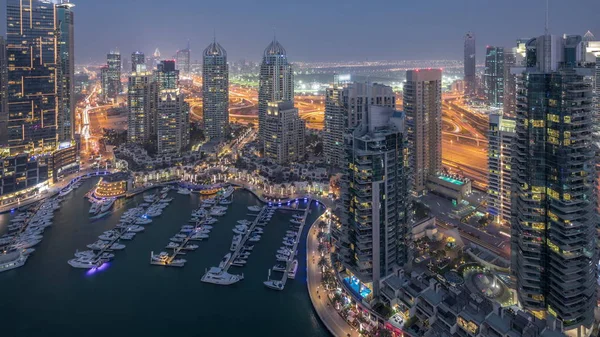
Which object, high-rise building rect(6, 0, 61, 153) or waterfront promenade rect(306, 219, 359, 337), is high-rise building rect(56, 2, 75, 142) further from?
waterfront promenade rect(306, 219, 359, 337)

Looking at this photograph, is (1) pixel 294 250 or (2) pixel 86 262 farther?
(1) pixel 294 250

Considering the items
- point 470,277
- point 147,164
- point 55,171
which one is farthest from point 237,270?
point 55,171

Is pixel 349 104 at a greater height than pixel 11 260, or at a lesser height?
greater

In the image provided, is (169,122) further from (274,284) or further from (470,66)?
(470,66)

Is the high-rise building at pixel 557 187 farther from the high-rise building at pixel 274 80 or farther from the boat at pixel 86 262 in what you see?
the high-rise building at pixel 274 80

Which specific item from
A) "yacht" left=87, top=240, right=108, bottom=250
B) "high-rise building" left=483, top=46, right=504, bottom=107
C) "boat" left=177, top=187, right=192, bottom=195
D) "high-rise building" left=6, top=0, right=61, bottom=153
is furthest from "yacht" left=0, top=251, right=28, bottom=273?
"high-rise building" left=483, top=46, right=504, bottom=107

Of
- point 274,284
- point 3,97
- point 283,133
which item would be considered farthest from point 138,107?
point 274,284

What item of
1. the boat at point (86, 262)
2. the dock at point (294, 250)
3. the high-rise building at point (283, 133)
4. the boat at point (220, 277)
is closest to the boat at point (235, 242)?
the boat at point (220, 277)

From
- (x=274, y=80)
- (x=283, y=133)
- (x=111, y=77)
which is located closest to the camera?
(x=283, y=133)
